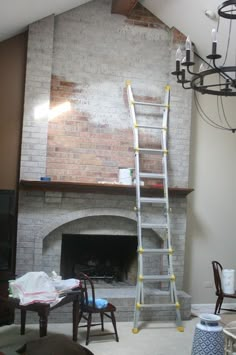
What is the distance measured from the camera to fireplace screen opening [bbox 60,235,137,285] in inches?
225

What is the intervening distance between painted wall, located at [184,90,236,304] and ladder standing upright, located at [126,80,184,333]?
1.67ft

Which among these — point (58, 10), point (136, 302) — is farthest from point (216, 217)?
point (58, 10)

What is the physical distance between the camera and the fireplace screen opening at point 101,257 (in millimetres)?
5703

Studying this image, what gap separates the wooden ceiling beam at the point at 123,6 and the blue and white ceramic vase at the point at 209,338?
12.2 ft

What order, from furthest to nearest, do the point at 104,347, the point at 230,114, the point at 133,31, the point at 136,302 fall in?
the point at 230,114
the point at 133,31
the point at 136,302
the point at 104,347

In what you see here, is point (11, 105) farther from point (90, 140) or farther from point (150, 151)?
point (150, 151)

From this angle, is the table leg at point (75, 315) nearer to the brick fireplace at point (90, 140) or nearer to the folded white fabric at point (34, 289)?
the folded white fabric at point (34, 289)

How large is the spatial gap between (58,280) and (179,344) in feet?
4.47

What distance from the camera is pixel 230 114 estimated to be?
5.92 meters

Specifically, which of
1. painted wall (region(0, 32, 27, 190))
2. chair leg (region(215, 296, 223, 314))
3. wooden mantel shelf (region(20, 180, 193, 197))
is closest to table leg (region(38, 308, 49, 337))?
wooden mantel shelf (region(20, 180, 193, 197))

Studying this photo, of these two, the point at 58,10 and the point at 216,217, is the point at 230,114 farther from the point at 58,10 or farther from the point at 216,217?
the point at 58,10

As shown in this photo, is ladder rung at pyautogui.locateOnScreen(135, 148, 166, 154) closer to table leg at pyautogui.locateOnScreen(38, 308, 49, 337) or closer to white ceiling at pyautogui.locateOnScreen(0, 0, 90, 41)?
white ceiling at pyautogui.locateOnScreen(0, 0, 90, 41)

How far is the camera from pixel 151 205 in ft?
17.8

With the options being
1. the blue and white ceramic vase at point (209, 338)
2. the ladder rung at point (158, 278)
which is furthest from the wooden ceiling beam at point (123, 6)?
the blue and white ceramic vase at point (209, 338)
